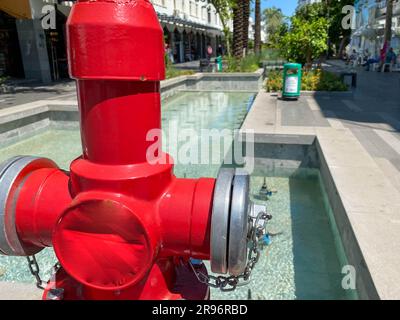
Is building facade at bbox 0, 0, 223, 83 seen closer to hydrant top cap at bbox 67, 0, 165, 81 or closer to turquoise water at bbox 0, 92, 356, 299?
turquoise water at bbox 0, 92, 356, 299

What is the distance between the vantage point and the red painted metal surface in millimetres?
1222

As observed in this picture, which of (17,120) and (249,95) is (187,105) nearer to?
(249,95)

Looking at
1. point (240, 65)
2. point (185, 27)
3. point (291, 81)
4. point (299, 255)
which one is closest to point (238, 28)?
point (240, 65)

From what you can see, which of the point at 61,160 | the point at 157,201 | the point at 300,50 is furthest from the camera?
the point at 300,50

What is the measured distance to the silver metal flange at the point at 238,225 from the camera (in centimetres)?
132

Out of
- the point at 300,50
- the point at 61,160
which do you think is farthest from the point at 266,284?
the point at 300,50

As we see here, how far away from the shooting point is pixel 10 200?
1.49 m

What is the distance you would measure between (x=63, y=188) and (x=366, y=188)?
3.39 metres

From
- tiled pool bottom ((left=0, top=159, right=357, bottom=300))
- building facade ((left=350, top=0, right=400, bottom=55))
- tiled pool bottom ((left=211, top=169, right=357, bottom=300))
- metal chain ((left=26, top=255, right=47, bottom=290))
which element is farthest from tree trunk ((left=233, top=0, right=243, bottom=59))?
metal chain ((left=26, top=255, right=47, bottom=290))

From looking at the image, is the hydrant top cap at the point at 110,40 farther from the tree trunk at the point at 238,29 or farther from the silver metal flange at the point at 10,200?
the tree trunk at the point at 238,29

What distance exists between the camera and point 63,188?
1.54 m

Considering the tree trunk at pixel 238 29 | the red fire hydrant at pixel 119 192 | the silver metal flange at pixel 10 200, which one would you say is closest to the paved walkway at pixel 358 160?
the red fire hydrant at pixel 119 192

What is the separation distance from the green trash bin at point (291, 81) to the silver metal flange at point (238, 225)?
35.9ft

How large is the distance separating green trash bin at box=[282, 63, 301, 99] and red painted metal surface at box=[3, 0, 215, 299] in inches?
428
